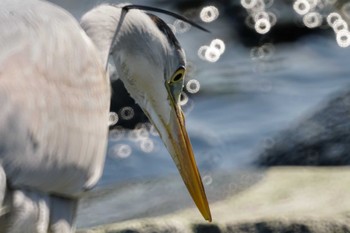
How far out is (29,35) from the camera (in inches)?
152

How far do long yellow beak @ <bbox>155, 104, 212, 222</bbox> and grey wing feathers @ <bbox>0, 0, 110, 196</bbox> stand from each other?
1.93 ft

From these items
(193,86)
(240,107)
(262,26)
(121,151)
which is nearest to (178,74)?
(121,151)

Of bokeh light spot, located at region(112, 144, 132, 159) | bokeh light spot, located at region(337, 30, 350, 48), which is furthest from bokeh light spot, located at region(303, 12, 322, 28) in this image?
bokeh light spot, located at region(112, 144, 132, 159)

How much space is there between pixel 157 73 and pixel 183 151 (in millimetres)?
329

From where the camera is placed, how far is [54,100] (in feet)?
12.8

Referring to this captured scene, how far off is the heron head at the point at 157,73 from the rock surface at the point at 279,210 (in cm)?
15

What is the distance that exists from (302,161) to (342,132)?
262 millimetres

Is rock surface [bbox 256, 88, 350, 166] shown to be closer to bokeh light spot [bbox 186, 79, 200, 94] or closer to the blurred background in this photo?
the blurred background

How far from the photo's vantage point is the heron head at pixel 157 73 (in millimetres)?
4633

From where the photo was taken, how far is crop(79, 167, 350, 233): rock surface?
4.98 meters

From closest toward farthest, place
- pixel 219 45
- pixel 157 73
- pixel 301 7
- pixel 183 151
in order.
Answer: pixel 157 73 < pixel 183 151 < pixel 219 45 < pixel 301 7

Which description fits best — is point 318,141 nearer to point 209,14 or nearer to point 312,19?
point 312,19

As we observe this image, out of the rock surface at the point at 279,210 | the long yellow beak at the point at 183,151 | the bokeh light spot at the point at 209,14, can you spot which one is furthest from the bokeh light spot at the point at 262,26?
the long yellow beak at the point at 183,151

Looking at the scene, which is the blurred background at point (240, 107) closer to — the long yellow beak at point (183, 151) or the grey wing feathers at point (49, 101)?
the long yellow beak at point (183, 151)
